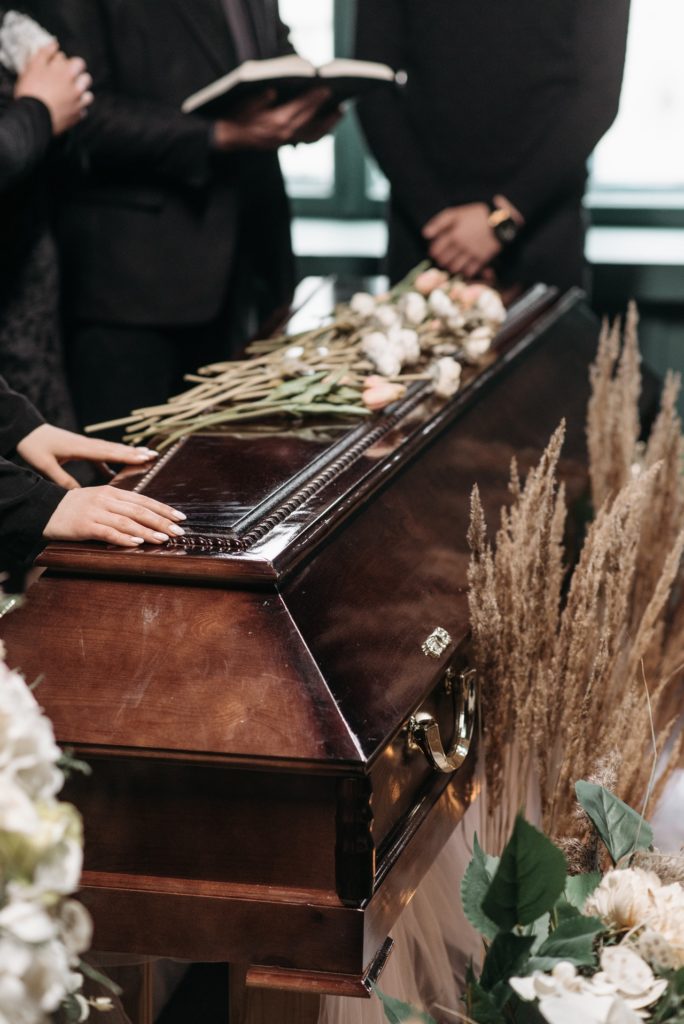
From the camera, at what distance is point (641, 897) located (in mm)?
1128

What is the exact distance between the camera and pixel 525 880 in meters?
1.03

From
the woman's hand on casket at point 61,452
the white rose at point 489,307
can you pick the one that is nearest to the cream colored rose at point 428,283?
the white rose at point 489,307

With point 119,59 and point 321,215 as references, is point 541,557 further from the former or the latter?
point 321,215

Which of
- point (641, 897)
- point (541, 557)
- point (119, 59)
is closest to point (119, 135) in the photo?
point (119, 59)

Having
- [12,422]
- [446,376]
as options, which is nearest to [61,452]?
[12,422]

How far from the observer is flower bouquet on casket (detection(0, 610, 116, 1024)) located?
0.74 metres

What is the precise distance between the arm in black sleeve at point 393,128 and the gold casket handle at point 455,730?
1.78 metres

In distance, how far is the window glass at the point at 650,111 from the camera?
14.1 ft

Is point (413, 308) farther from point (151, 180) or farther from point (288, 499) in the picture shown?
point (288, 499)

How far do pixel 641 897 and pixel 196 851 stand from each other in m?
0.48

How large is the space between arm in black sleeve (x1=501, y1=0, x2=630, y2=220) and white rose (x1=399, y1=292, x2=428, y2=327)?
0.85 metres

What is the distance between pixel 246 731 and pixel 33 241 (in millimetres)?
1487

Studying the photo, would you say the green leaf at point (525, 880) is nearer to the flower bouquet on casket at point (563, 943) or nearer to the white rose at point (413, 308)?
the flower bouquet on casket at point (563, 943)

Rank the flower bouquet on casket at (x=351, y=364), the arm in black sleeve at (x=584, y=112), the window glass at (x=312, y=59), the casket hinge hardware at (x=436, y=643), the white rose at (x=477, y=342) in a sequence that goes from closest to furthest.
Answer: the casket hinge hardware at (x=436, y=643), the flower bouquet on casket at (x=351, y=364), the white rose at (x=477, y=342), the arm in black sleeve at (x=584, y=112), the window glass at (x=312, y=59)
